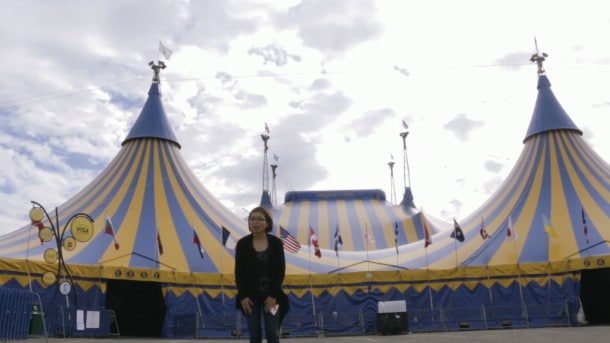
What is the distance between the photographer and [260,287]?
3.01 metres

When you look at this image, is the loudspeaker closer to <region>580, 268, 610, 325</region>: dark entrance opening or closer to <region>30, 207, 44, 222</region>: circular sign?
<region>580, 268, 610, 325</region>: dark entrance opening

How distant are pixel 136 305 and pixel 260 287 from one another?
12.5 m

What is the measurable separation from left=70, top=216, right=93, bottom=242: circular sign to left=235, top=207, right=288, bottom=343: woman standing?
882 cm

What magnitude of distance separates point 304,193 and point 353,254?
8.78 m

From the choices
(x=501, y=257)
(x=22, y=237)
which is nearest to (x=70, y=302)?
(x=22, y=237)

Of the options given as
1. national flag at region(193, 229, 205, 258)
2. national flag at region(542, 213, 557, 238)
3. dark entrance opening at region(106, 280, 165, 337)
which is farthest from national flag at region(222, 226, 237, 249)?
national flag at region(542, 213, 557, 238)

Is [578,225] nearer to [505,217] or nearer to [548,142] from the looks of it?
[505,217]

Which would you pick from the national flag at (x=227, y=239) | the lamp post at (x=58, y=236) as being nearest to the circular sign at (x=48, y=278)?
the lamp post at (x=58, y=236)

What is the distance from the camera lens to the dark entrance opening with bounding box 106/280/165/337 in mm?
14188

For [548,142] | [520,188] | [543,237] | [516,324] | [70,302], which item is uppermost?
[548,142]

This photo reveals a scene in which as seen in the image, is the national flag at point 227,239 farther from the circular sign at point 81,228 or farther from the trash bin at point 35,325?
the trash bin at point 35,325

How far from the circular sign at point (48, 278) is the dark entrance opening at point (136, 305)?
2560 millimetres

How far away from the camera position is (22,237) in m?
13.2

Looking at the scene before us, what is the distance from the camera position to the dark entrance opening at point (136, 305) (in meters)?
14.2
